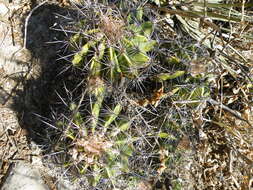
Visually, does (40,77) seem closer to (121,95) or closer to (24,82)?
(24,82)

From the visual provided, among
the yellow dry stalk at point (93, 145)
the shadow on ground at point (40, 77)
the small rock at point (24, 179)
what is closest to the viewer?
the yellow dry stalk at point (93, 145)

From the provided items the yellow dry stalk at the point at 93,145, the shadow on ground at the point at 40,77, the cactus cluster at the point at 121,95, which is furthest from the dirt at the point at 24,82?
the yellow dry stalk at the point at 93,145

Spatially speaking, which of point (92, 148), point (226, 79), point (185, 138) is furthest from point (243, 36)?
point (92, 148)

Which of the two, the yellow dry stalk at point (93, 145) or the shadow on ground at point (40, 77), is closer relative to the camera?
the yellow dry stalk at point (93, 145)

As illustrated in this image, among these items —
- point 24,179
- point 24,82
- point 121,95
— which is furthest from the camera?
point 24,82

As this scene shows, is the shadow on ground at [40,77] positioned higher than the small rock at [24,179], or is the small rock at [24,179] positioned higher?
the shadow on ground at [40,77]

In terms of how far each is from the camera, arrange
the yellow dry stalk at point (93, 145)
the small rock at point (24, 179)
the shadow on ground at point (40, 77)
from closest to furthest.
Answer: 1. the yellow dry stalk at point (93, 145)
2. the small rock at point (24, 179)
3. the shadow on ground at point (40, 77)

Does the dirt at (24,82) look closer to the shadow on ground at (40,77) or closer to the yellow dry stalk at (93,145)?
the shadow on ground at (40,77)

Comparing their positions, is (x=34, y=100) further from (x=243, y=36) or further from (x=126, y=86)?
(x=243, y=36)

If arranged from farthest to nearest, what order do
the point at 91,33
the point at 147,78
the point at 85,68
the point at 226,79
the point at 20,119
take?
the point at 226,79 < the point at 20,119 < the point at 147,78 < the point at 85,68 < the point at 91,33

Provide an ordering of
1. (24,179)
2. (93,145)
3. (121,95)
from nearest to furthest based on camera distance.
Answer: (93,145) → (121,95) → (24,179)

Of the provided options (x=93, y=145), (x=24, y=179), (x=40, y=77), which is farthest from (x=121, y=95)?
(x=24, y=179)
